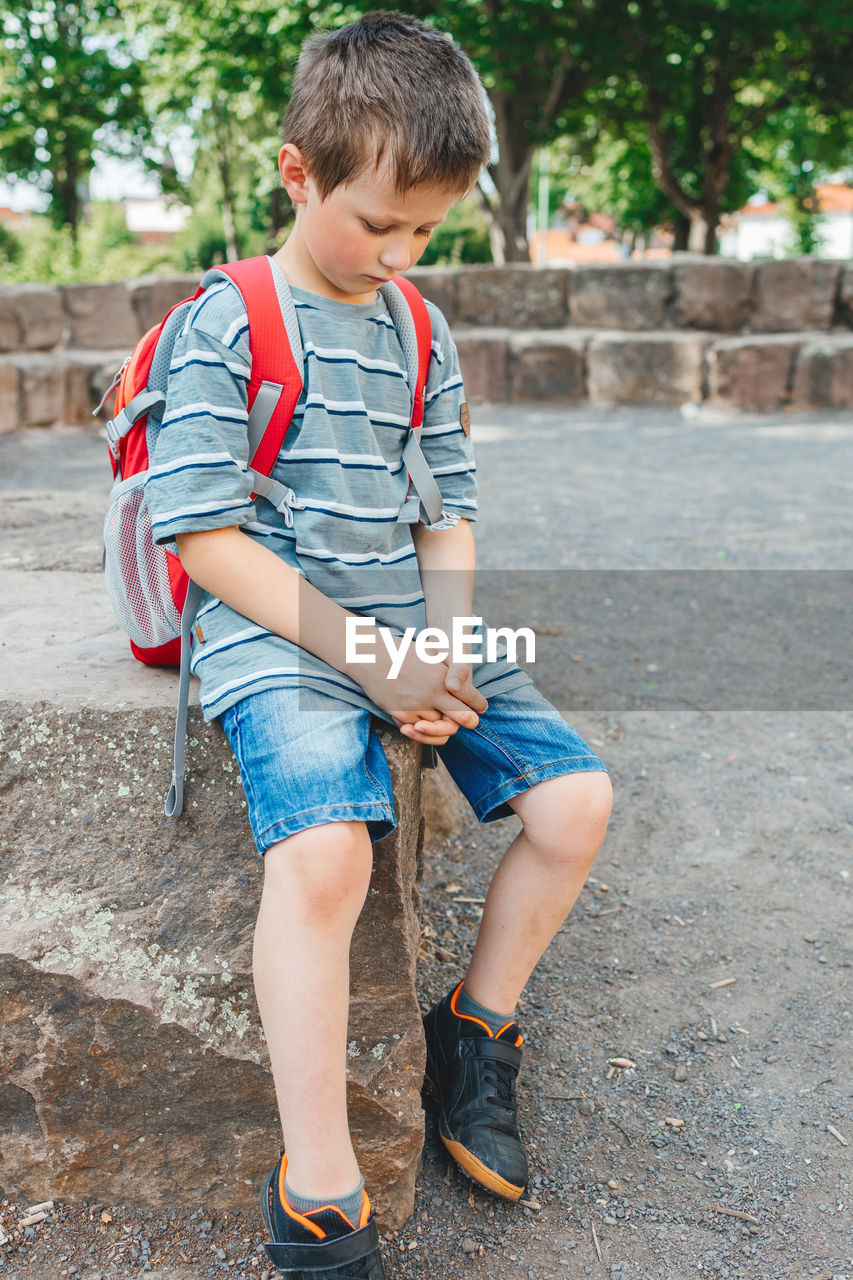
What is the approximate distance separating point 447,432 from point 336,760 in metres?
0.70

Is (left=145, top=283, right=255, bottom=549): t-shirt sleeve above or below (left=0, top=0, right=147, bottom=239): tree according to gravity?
below

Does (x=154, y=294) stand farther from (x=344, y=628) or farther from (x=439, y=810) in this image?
(x=344, y=628)

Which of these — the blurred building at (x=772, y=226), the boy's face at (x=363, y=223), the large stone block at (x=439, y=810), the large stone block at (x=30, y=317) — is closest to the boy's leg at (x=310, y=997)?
the boy's face at (x=363, y=223)

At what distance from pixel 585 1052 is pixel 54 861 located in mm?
1083

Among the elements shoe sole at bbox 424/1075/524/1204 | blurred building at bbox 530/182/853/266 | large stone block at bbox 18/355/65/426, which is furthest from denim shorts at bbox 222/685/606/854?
blurred building at bbox 530/182/853/266

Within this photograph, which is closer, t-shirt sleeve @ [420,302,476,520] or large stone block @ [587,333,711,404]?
t-shirt sleeve @ [420,302,476,520]

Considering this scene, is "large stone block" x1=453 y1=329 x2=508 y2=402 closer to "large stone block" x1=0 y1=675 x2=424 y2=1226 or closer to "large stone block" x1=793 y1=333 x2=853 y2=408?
"large stone block" x1=793 y1=333 x2=853 y2=408

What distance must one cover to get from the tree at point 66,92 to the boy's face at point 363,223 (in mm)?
18592

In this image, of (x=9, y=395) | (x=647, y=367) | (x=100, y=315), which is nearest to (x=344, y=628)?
(x=9, y=395)

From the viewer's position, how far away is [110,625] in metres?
2.15

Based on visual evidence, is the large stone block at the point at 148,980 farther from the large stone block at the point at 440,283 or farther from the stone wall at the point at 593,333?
the large stone block at the point at 440,283

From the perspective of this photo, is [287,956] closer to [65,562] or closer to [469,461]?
[469,461]

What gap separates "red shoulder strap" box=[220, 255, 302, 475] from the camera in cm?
163

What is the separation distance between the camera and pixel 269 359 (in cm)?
164
